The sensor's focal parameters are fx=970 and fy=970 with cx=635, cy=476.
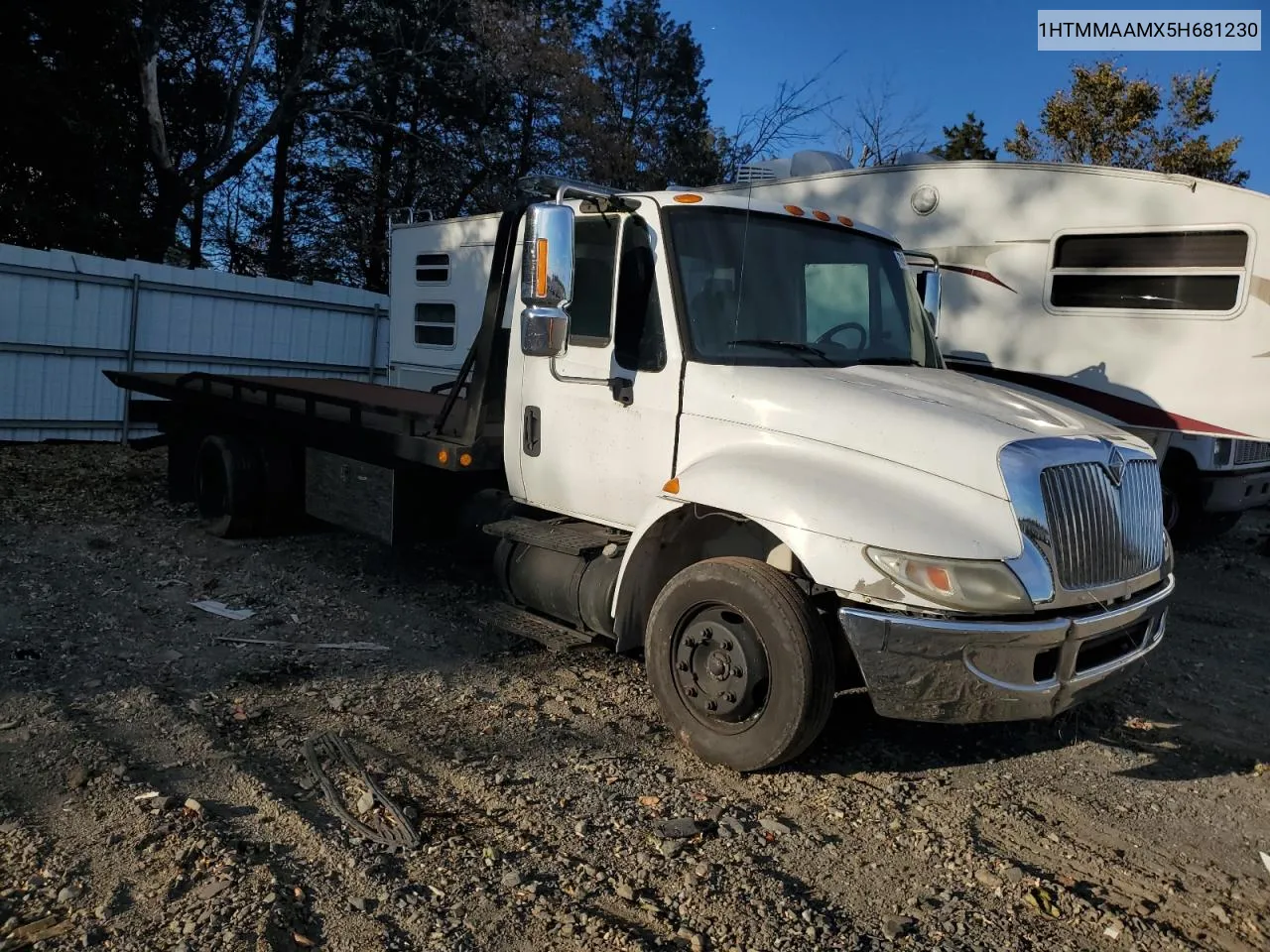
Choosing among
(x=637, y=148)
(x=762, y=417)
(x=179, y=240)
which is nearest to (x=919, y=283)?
(x=762, y=417)

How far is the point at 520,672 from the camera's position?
5.36 m

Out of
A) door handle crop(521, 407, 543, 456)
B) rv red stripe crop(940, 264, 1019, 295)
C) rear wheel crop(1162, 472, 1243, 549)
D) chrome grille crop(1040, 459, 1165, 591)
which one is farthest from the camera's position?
rear wheel crop(1162, 472, 1243, 549)

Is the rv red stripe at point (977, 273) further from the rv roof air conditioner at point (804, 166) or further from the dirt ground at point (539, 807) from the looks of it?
the dirt ground at point (539, 807)

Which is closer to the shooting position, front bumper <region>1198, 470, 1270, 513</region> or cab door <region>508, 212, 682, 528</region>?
cab door <region>508, 212, 682, 528</region>

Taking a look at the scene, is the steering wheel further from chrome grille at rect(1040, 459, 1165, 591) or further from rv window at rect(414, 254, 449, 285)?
rv window at rect(414, 254, 449, 285)

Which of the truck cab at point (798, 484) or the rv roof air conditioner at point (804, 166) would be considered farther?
the rv roof air conditioner at point (804, 166)

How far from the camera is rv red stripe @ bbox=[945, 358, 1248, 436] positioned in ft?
25.2

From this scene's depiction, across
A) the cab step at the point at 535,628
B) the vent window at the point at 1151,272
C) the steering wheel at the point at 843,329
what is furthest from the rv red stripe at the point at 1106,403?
the cab step at the point at 535,628

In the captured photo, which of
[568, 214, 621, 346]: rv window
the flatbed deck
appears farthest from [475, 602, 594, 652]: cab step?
[568, 214, 621, 346]: rv window

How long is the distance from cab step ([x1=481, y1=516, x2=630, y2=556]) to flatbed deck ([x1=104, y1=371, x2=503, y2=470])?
0.43m

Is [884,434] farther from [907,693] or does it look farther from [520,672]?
[520,672]

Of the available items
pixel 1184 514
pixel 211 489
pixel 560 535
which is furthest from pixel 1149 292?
pixel 211 489

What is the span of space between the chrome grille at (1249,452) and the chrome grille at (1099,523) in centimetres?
551

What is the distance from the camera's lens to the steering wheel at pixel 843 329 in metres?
4.75
